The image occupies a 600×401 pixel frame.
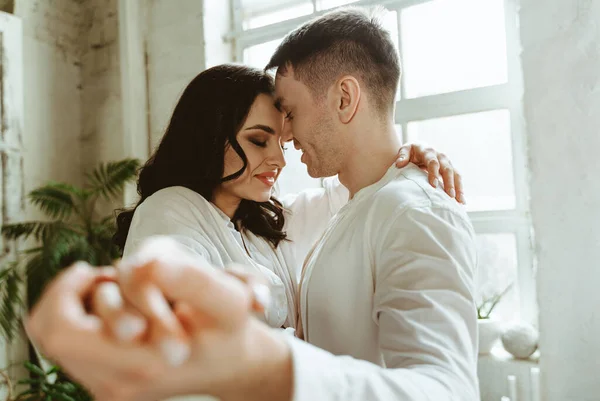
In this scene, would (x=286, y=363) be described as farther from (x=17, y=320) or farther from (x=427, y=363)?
(x=17, y=320)

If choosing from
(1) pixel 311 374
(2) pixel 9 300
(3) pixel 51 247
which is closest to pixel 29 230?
(3) pixel 51 247

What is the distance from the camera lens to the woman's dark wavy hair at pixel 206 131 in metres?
1.52

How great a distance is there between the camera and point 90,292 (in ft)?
1.26

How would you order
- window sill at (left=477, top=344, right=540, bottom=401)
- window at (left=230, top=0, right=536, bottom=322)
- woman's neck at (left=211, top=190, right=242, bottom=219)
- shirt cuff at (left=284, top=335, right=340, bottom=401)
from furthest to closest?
1. window at (left=230, top=0, right=536, bottom=322)
2. window sill at (left=477, top=344, right=540, bottom=401)
3. woman's neck at (left=211, top=190, right=242, bottom=219)
4. shirt cuff at (left=284, top=335, right=340, bottom=401)

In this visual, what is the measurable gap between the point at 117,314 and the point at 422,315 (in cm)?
58

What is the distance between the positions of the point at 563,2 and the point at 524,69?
276mm

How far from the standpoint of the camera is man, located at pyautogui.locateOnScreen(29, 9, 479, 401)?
1.19 feet

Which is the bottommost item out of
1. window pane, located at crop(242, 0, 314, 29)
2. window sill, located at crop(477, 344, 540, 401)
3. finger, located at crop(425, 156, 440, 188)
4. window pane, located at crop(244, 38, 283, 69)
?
window sill, located at crop(477, 344, 540, 401)

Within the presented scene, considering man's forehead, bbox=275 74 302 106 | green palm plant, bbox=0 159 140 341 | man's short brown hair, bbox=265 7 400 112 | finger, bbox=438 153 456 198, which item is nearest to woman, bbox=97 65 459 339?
man's forehead, bbox=275 74 302 106

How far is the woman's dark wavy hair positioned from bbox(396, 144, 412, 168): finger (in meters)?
0.51

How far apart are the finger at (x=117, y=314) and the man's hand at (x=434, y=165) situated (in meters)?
0.88

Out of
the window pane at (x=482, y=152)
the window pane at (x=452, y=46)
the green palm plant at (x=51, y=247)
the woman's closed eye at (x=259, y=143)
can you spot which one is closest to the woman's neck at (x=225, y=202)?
the woman's closed eye at (x=259, y=143)

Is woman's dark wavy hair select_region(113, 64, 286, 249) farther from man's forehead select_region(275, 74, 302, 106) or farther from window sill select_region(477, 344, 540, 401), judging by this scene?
window sill select_region(477, 344, 540, 401)

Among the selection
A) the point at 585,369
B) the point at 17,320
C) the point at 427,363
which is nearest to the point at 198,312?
the point at 427,363
